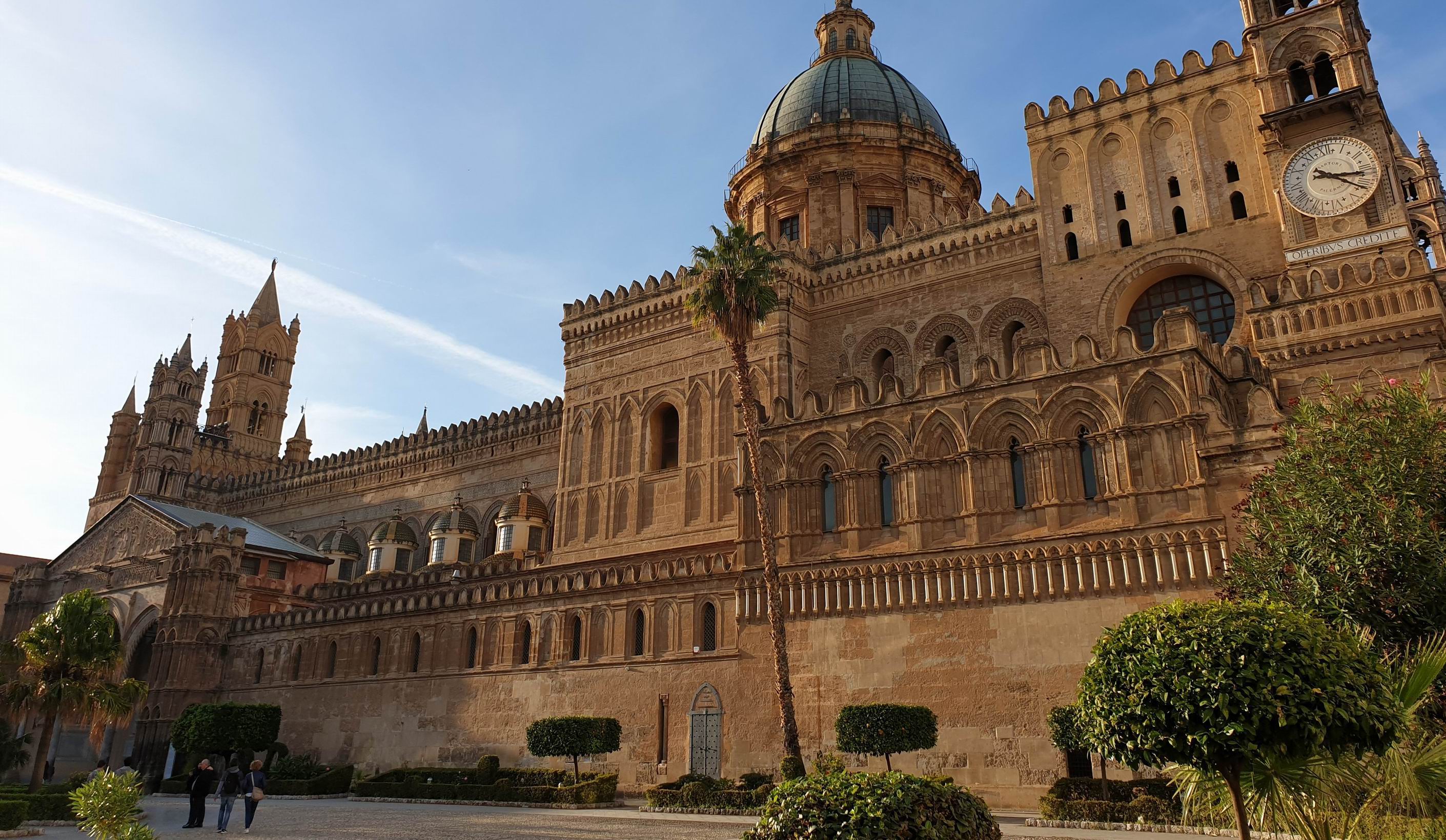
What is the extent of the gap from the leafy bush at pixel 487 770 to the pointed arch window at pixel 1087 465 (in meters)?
15.6

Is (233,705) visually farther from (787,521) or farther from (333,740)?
(787,521)

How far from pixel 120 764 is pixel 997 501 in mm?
33260

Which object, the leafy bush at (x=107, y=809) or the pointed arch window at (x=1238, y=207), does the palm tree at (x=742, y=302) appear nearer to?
the pointed arch window at (x=1238, y=207)

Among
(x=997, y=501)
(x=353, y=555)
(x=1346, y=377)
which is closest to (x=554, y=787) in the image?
(x=997, y=501)

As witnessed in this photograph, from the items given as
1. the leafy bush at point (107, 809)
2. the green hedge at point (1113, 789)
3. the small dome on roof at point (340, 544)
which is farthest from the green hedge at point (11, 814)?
the small dome on roof at point (340, 544)

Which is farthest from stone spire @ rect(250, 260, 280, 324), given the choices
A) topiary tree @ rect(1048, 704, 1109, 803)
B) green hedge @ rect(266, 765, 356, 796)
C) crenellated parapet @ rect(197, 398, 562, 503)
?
topiary tree @ rect(1048, 704, 1109, 803)

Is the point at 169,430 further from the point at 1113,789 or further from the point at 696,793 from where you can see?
the point at 1113,789

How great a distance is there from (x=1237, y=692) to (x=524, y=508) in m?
32.8

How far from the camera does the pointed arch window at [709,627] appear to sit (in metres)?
26.0

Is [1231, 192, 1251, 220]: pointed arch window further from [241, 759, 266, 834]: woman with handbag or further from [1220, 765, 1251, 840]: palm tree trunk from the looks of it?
[241, 759, 266, 834]: woman with handbag

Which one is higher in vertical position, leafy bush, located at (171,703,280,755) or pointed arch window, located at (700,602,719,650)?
pointed arch window, located at (700,602,719,650)

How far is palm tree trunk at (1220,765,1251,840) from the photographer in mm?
9617

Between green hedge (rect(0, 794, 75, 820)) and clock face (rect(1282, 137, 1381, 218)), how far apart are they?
31.0 metres

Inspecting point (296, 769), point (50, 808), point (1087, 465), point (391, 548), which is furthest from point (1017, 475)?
point (391, 548)
